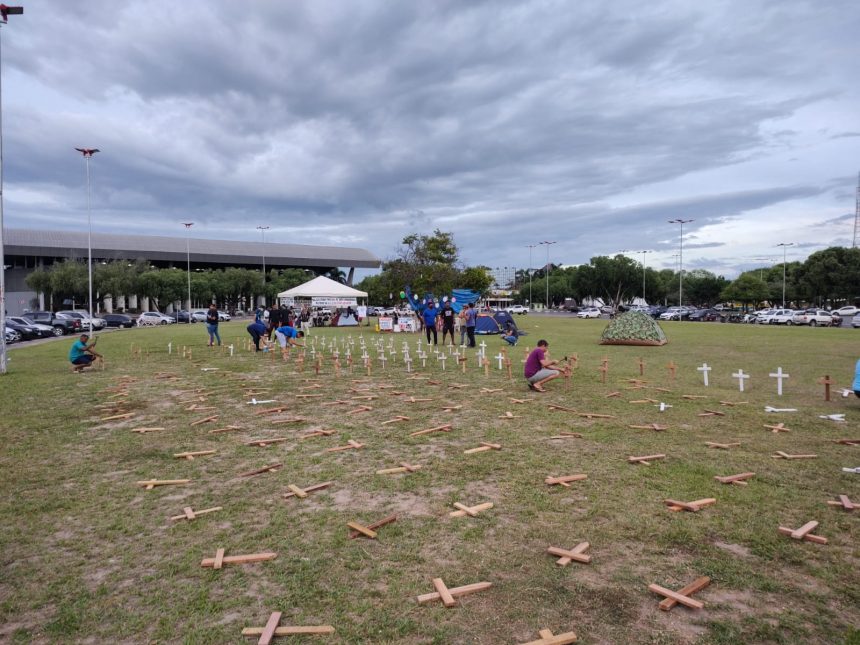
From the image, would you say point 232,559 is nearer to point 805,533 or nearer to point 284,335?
point 805,533

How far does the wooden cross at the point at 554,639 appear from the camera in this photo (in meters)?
3.29

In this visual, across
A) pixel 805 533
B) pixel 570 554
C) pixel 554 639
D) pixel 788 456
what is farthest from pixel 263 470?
pixel 788 456

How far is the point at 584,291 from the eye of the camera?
84875 mm

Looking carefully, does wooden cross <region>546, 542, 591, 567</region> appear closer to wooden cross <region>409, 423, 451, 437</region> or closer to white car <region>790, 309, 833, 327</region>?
wooden cross <region>409, 423, 451, 437</region>

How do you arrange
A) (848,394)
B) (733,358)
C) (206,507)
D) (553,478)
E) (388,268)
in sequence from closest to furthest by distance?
(206,507)
(553,478)
(848,394)
(733,358)
(388,268)

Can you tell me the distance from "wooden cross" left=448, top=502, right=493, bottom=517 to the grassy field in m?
0.09

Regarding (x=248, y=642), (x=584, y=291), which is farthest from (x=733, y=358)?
(x=584, y=291)

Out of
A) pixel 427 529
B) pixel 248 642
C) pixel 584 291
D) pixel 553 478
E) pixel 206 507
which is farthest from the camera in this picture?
pixel 584 291

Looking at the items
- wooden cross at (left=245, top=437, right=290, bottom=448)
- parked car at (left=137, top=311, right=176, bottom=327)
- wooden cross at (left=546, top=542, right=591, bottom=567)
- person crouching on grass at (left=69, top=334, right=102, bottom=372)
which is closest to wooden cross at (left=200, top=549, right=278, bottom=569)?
wooden cross at (left=546, top=542, right=591, bottom=567)

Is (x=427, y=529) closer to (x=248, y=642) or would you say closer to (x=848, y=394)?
(x=248, y=642)

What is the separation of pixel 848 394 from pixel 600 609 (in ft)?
34.2

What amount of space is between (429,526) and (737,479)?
372 centimetres

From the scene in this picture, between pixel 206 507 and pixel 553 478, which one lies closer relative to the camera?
pixel 206 507

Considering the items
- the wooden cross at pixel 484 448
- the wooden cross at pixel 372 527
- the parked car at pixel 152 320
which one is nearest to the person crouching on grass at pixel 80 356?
the wooden cross at pixel 484 448
